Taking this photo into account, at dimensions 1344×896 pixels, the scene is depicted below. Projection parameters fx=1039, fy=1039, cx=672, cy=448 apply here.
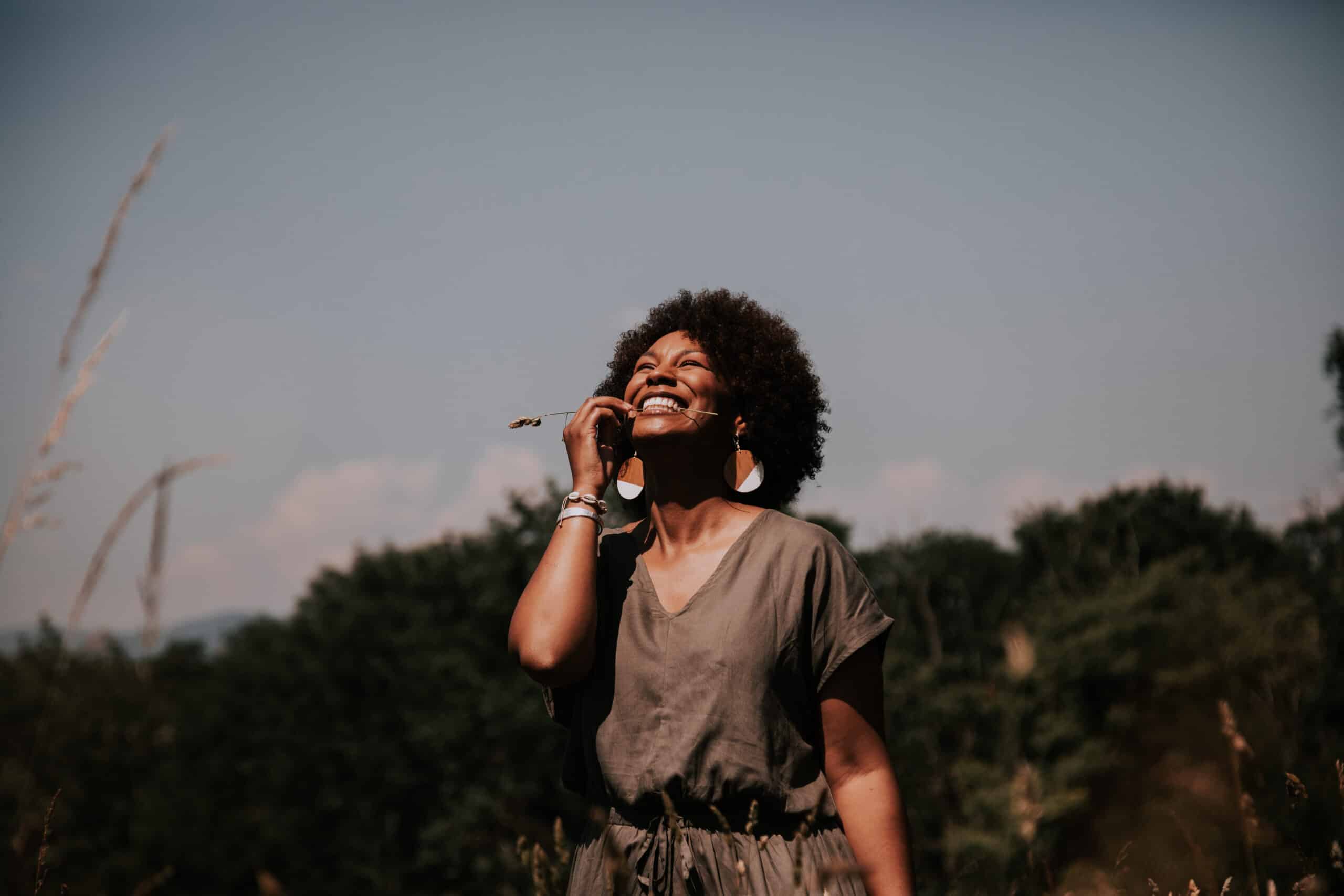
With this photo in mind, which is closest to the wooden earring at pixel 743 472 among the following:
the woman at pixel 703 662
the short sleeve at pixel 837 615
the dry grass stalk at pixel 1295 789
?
the woman at pixel 703 662

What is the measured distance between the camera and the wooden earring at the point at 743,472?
323 cm

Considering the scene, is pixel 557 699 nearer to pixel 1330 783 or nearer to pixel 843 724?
pixel 843 724

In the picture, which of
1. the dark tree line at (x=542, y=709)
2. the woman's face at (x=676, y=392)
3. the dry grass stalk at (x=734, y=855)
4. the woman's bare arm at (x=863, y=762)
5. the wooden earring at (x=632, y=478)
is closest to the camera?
the dry grass stalk at (x=734, y=855)

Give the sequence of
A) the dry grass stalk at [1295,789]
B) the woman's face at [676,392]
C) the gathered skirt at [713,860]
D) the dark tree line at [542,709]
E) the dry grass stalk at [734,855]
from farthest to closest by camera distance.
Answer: the dark tree line at [542,709], the woman's face at [676,392], the gathered skirt at [713,860], the dry grass stalk at [1295,789], the dry grass stalk at [734,855]

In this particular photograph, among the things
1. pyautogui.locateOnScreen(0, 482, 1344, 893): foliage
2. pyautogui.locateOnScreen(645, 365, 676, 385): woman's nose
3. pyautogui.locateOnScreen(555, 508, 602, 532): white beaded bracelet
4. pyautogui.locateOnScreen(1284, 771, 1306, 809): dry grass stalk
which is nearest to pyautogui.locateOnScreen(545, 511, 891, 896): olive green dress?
pyautogui.locateOnScreen(555, 508, 602, 532): white beaded bracelet

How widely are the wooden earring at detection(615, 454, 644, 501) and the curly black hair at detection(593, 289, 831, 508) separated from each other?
6cm

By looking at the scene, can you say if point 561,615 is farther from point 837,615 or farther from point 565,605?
point 837,615

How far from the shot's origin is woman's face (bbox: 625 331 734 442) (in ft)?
10.2

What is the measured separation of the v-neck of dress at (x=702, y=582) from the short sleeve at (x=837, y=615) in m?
0.24

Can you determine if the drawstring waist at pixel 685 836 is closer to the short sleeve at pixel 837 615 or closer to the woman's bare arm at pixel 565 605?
the short sleeve at pixel 837 615

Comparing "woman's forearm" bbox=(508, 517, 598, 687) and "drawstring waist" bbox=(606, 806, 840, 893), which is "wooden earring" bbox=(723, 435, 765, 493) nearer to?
"woman's forearm" bbox=(508, 517, 598, 687)

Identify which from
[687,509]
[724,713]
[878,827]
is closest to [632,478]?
[687,509]

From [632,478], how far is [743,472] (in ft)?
1.26

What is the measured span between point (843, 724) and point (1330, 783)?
3.08 m
